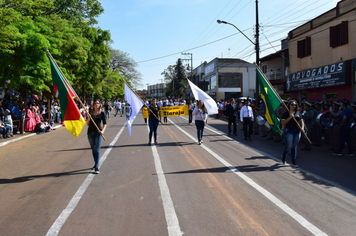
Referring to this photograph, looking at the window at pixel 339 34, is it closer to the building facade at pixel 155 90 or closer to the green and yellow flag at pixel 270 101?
the green and yellow flag at pixel 270 101

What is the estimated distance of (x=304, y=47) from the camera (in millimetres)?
25578

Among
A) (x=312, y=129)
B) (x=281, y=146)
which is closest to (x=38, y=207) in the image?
(x=281, y=146)

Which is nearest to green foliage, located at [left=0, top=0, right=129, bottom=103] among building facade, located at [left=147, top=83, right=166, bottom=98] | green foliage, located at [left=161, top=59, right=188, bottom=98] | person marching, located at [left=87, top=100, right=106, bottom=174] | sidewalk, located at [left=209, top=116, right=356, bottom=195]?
person marching, located at [left=87, top=100, right=106, bottom=174]

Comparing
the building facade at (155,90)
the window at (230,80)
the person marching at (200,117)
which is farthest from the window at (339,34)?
the building facade at (155,90)

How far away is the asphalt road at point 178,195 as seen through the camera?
4457 millimetres

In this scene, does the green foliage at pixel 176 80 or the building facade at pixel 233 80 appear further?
the green foliage at pixel 176 80

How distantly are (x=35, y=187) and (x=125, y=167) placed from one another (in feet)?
7.76

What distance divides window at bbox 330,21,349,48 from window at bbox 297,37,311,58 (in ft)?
11.1

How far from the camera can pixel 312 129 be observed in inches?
484

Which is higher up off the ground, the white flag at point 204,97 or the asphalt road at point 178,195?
the white flag at point 204,97

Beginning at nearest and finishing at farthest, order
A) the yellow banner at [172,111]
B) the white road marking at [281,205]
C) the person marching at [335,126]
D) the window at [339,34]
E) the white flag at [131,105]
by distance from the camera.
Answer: the white road marking at [281,205], the white flag at [131,105], the person marching at [335,126], the yellow banner at [172,111], the window at [339,34]

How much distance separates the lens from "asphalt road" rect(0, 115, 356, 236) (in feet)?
14.6

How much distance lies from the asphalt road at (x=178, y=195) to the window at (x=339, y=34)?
12.8m

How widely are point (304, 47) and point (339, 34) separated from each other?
4.91 metres
